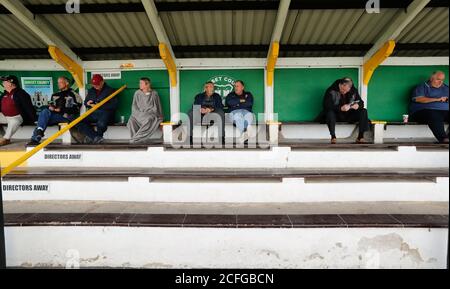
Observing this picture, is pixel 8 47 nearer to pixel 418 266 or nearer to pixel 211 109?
pixel 211 109

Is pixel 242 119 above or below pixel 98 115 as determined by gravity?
below

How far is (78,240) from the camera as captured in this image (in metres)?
2.19

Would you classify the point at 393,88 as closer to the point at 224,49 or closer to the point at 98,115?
the point at 224,49

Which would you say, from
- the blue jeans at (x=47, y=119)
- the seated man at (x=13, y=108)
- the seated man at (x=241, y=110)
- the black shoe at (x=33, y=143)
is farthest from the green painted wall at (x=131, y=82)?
the black shoe at (x=33, y=143)

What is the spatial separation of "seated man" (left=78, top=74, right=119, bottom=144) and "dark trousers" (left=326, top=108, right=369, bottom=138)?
3.88 m

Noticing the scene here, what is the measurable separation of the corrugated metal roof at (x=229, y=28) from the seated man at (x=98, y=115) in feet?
3.16

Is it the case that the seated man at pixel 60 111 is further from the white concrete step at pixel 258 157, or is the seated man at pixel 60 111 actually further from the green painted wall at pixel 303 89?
the green painted wall at pixel 303 89

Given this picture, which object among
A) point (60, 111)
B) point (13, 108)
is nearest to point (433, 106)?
point (60, 111)

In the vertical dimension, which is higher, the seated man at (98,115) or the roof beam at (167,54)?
the roof beam at (167,54)

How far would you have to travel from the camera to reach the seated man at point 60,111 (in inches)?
155

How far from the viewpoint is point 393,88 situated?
5.23 meters

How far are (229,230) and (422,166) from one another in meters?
2.95

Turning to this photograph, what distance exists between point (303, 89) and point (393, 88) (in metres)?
1.88
